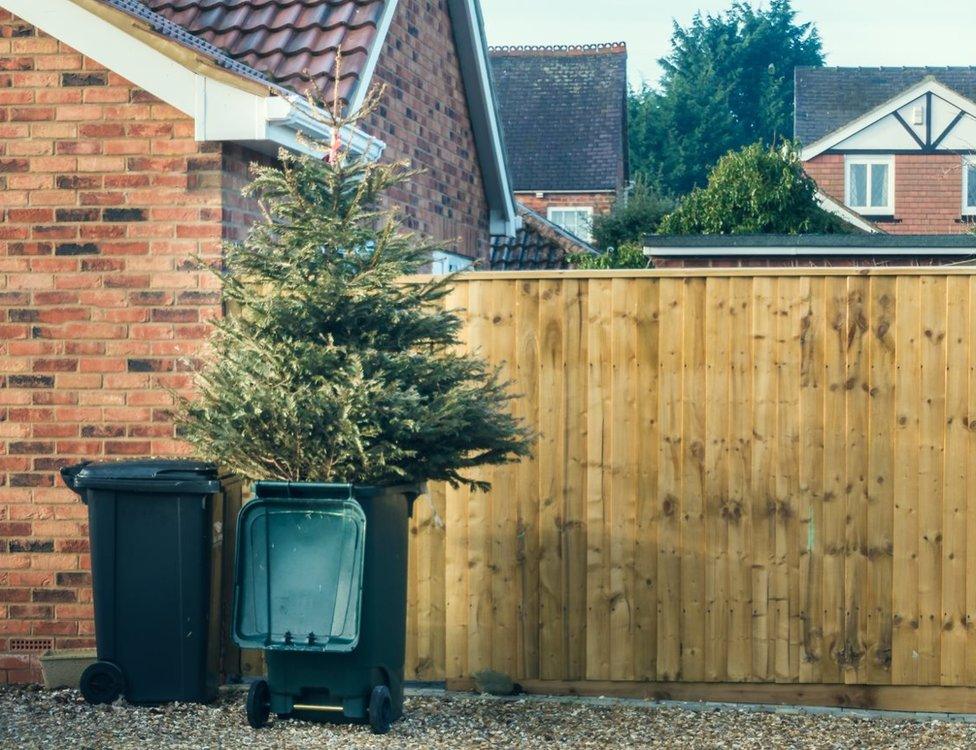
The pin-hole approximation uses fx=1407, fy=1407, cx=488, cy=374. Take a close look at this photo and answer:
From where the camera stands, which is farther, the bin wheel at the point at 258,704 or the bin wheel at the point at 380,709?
the bin wheel at the point at 258,704

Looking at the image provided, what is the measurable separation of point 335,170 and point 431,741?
2.34 meters

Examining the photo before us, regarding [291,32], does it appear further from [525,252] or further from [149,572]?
[525,252]

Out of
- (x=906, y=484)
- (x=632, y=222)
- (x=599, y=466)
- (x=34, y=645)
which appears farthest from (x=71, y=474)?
(x=632, y=222)

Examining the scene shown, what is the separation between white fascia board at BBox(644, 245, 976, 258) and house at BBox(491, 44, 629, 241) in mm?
18115

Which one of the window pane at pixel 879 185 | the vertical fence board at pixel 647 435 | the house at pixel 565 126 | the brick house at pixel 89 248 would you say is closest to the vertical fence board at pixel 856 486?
the vertical fence board at pixel 647 435

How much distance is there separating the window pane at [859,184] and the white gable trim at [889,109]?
815mm

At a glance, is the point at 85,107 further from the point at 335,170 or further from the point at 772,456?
the point at 772,456

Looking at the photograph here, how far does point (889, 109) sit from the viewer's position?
34625 millimetres

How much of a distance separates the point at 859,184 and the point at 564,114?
7.99 metres

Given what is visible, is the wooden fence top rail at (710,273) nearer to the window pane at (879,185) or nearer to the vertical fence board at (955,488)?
the vertical fence board at (955,488)

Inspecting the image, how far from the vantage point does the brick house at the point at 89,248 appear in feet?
22.1

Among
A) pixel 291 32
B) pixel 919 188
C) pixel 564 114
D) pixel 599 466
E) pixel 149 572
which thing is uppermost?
pixel 564 114

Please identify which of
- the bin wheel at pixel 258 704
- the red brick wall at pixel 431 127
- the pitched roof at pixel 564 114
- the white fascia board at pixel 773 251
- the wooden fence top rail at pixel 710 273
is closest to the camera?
the bin wheel at pixel 258 704

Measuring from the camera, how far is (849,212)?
28906 millimetres
